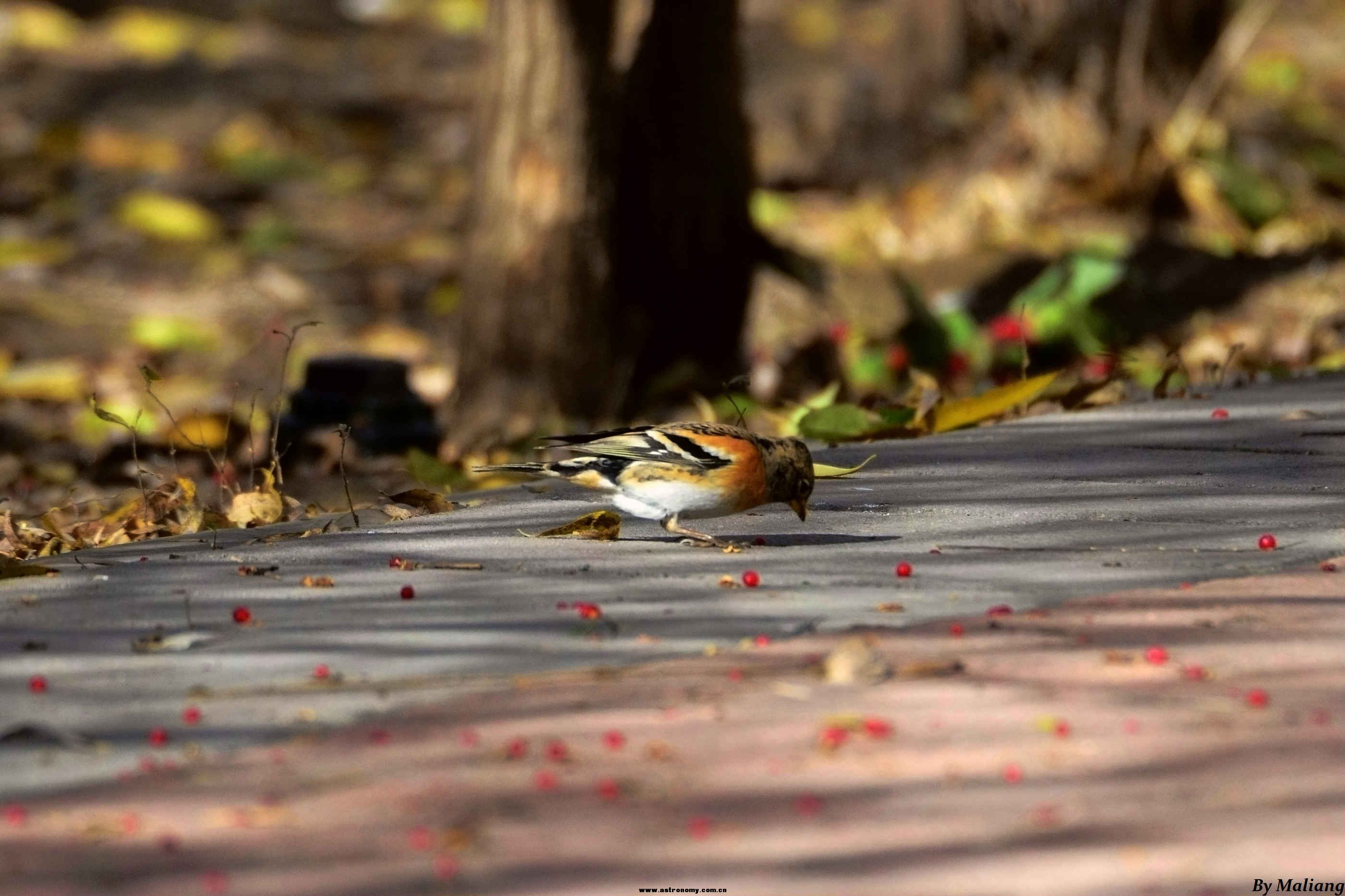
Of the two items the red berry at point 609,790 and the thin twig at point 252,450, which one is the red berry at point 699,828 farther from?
the thin twig at point 252,450

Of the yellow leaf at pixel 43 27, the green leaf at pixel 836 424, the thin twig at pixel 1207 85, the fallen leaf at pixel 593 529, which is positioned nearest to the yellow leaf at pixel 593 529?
the fallen leaf at pixel 593 529

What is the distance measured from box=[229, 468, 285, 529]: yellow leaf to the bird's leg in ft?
3.79

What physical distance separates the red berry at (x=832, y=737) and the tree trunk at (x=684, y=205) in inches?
201

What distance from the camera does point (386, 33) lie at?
17.9m

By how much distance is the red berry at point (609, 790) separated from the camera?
8.33ft

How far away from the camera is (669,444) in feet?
13.4

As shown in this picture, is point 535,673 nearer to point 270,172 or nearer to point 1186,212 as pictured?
point 1186,212

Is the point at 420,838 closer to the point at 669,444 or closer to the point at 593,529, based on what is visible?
the point at 669,444

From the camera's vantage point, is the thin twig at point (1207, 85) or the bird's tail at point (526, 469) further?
the thin twig at point (1207, 85)

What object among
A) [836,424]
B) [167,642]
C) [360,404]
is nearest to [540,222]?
[360,404]

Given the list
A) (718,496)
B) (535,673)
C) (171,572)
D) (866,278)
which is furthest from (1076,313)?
(535,673)

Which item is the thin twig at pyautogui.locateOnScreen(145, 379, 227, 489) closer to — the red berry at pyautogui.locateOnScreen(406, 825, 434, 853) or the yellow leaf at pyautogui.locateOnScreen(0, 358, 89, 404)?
the red berry at pyautogui.locateOnScreen(406, 825, 434, 853)

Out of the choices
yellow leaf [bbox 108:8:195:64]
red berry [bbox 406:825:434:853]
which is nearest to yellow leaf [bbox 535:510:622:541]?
red berry [bbox 406:825:434:853]

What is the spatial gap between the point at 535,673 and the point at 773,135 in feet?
36.4
